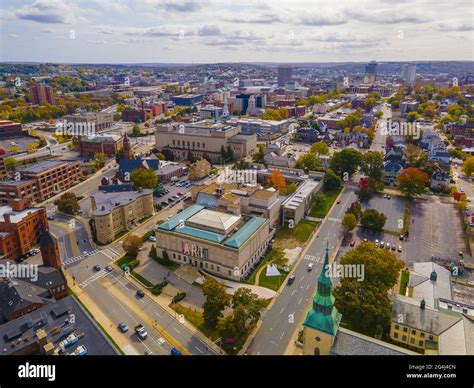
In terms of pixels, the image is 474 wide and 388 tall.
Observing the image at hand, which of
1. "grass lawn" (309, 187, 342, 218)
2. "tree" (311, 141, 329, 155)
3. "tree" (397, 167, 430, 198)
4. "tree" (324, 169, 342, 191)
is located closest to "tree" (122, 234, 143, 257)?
"grass lawn" (309, 187, 342, 218)

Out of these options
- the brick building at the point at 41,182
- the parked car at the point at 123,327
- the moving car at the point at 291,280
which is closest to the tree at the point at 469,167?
the moving car at the point at 291,280

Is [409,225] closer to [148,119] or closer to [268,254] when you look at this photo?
[268,254]

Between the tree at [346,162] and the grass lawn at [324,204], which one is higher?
the tree at [346,162]

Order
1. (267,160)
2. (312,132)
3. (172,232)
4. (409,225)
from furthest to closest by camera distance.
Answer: (312,132), (267,160), (409,225), (172,232)

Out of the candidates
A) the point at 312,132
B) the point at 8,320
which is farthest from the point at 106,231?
the point at 312,132

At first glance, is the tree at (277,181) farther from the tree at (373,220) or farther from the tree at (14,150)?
the tree at (14,150)
